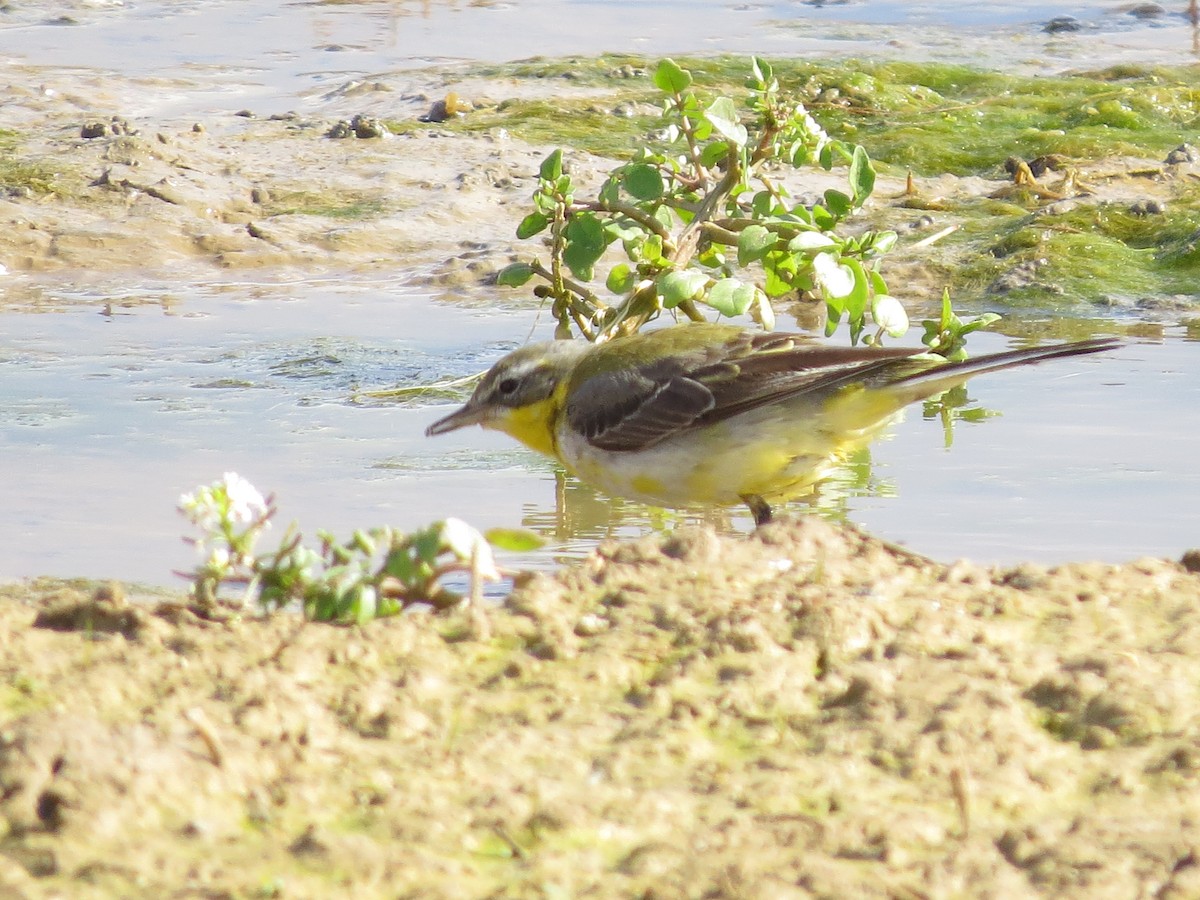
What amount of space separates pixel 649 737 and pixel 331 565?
1.10m

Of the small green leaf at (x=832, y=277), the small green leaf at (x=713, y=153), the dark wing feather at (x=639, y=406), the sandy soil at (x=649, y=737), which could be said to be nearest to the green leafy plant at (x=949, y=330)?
the small green leaf at (x=832, y=277)

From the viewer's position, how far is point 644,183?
746 centimetres

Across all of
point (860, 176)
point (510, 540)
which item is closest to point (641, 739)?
point (510, 540)

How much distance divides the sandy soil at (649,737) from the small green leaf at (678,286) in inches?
90.7

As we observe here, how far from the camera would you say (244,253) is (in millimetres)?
11734

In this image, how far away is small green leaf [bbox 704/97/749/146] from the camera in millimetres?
7125

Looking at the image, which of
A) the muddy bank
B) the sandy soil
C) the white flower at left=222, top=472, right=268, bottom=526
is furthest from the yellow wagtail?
the white flower at left=222, top=472, right=268, bottom=526

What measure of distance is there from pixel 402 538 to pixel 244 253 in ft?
25.7

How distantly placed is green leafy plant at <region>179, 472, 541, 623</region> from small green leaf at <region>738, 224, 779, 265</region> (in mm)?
3108

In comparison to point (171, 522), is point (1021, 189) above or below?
above

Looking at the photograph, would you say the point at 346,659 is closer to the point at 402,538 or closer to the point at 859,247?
the point at 402,538

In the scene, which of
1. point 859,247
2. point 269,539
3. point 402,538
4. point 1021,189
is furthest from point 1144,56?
point 402,538

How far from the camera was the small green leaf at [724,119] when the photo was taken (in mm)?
7125

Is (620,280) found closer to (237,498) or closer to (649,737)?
(237,498)
